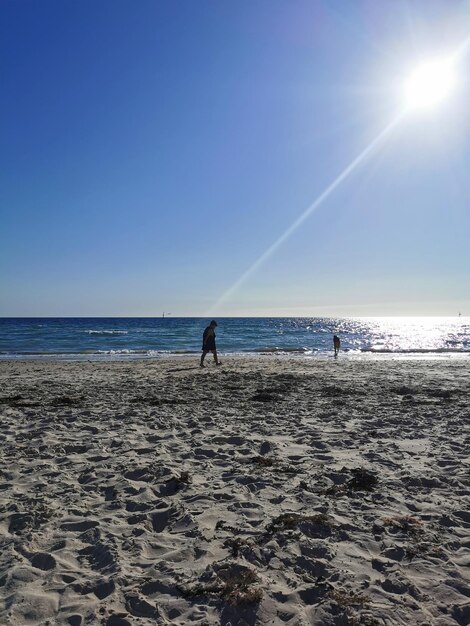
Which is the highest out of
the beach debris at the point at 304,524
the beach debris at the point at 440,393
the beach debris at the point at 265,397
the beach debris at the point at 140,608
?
the beach debris at the point at 304,524

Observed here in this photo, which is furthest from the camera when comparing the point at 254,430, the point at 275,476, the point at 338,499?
the point at 254,430

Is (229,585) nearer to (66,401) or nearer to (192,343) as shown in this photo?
(66,401)

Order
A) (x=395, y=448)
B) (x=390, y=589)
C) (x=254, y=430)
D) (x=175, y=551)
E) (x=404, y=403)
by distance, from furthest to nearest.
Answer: (x=404, y=403) < (x=254, y=430) < (x=395, y=448) < (x=175, y=551) < (x=390, y=589)

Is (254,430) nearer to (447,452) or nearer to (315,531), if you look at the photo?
(447,452)

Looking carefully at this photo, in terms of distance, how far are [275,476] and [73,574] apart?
9.00 ft

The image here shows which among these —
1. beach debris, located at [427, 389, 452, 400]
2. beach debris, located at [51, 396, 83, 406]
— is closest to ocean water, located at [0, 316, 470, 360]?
beach debris, located at [51, 396, 83, 406]

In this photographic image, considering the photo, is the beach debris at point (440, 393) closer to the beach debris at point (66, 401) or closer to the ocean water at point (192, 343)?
the beach debris at point (66, 401)

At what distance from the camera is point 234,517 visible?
14.6ft

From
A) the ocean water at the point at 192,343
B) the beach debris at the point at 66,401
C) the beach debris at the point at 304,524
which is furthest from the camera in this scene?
the ocean water at the point at 192,343

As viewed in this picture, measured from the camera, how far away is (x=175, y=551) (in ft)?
12.6

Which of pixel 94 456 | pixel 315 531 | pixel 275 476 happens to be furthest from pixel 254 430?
pixel 315 531

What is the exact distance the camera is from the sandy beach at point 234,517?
316cm

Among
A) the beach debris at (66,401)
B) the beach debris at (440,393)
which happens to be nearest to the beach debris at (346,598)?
the beach debris at (66,401)

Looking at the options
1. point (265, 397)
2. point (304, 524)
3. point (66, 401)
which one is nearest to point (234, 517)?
point (304, 524)
